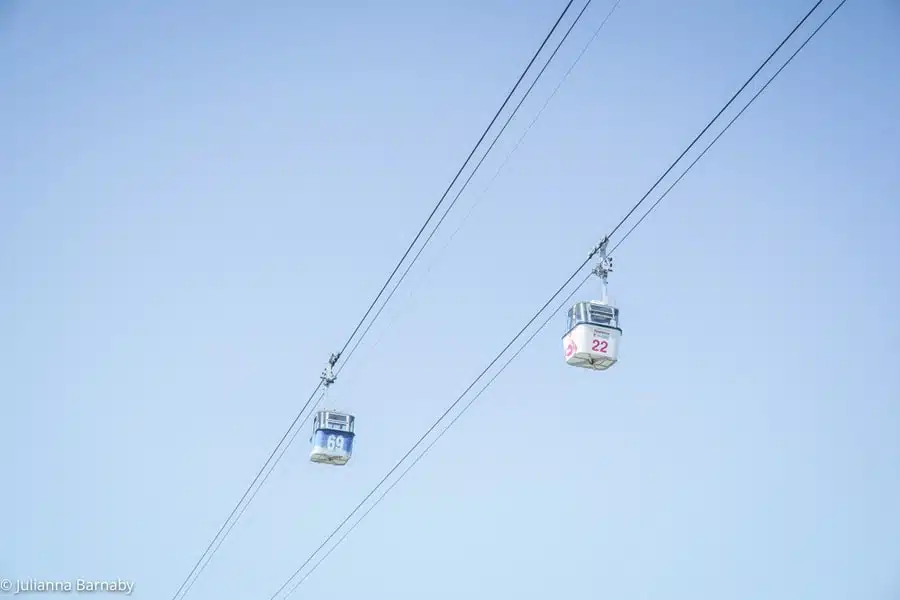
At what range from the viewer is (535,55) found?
18.0 m

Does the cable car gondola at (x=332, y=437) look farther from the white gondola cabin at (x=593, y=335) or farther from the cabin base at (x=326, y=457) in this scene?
the white gondola cabin at (x=593, y=335)

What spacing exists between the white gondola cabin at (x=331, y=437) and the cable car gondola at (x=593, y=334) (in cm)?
727

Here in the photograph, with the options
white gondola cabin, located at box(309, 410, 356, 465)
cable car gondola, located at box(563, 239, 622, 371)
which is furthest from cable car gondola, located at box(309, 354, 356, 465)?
Answer: cable car gondola, located at box(563, 239, 622, 371)

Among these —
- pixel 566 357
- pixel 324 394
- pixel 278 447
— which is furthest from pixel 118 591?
pixel 566 357

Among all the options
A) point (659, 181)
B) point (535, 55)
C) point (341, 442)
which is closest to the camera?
point (659, 181)

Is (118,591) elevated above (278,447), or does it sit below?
below

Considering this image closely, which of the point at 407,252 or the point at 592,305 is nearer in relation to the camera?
the point at 592,305

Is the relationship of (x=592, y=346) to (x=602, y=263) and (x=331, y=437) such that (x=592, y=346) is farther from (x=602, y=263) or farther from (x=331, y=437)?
(x=331, y=437)

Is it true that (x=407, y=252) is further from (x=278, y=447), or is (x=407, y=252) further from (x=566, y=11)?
(x=278, y=447)

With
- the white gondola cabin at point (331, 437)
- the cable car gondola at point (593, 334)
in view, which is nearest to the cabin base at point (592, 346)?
the cable car gondola at point (593, 334)

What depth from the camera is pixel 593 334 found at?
1930cm

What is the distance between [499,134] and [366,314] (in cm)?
708

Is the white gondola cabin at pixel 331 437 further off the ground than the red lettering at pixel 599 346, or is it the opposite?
the white gondola cabin at pixel 331 437

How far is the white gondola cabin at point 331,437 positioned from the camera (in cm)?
2528
